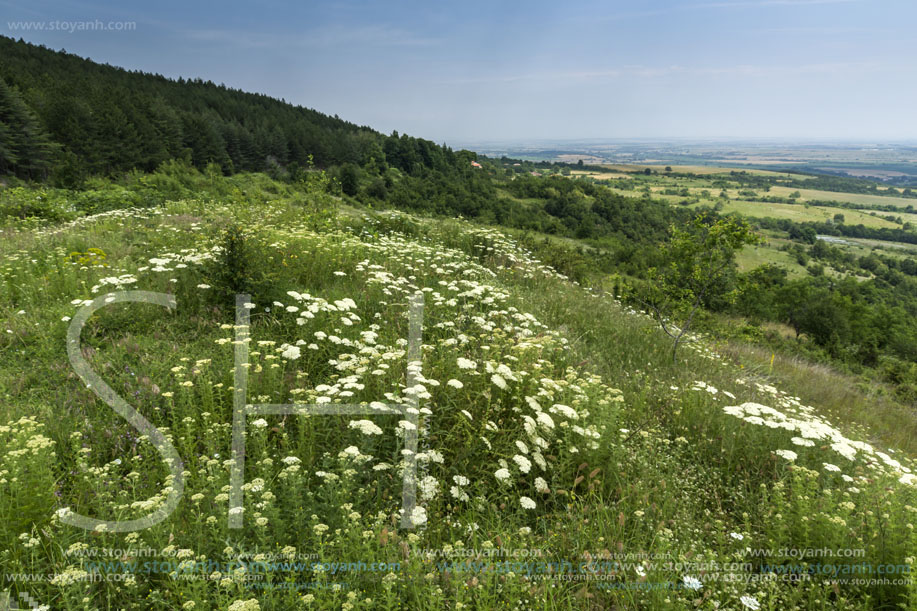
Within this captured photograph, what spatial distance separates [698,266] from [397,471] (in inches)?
277

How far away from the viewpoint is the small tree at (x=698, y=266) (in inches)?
288

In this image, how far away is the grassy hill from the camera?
2330mm

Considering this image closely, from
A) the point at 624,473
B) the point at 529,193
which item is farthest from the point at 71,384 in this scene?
the point at 529,193

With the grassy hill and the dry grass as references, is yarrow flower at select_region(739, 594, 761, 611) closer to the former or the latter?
the grassy hill

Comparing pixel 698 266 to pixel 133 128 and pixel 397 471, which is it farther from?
pixel 133 128

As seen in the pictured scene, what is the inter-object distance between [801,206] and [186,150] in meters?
171

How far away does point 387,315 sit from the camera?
5965 millimetres

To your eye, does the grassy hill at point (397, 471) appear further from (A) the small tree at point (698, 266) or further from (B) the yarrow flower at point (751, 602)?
(A) the small tree at point (698, 266)

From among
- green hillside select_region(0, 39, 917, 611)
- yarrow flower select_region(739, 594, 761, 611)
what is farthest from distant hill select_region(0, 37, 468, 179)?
yarrow flower select_region(739, 594, 761, 611)

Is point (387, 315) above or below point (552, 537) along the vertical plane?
above

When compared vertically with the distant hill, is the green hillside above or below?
below

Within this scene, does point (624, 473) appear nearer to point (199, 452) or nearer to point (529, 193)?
point (199, 452)

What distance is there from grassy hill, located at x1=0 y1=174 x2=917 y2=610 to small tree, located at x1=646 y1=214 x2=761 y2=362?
1550mm

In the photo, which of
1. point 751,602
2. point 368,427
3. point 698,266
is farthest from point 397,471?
point 698,266
